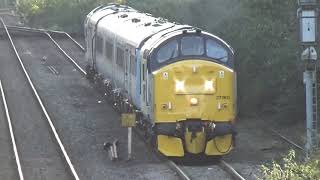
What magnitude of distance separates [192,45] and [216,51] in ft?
1.82

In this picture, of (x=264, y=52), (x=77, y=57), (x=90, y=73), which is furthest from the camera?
(x=77, y=57)

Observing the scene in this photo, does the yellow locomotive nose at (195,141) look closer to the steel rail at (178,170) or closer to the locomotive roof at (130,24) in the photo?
the steel rail at (178,170)

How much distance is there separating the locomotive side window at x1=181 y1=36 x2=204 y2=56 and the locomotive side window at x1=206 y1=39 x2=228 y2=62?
6.5 inches

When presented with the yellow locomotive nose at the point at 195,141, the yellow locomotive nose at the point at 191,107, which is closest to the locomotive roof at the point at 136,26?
the yellow locomotive nose at the point at 191,107

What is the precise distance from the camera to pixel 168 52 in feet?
50.7

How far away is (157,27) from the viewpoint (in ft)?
58.4

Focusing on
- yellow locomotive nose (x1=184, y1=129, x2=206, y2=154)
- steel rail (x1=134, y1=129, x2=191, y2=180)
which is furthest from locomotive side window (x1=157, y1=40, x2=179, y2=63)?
steel rail (x1=134, y1=129, x2=191, y2=180)

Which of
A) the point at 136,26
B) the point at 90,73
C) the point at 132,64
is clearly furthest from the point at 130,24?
the point at 90,73

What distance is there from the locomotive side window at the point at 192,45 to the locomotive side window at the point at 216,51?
17 cm

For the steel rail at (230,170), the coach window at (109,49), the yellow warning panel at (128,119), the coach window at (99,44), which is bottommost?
the steel rail at (230,170)

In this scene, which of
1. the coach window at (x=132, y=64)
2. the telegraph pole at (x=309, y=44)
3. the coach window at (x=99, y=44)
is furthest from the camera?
the coach window at (x=99, y=44)

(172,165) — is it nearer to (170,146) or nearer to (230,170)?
(170,146)

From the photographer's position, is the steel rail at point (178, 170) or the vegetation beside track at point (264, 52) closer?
the steel rail at point (178, 170)

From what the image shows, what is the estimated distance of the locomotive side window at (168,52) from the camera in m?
15.4
